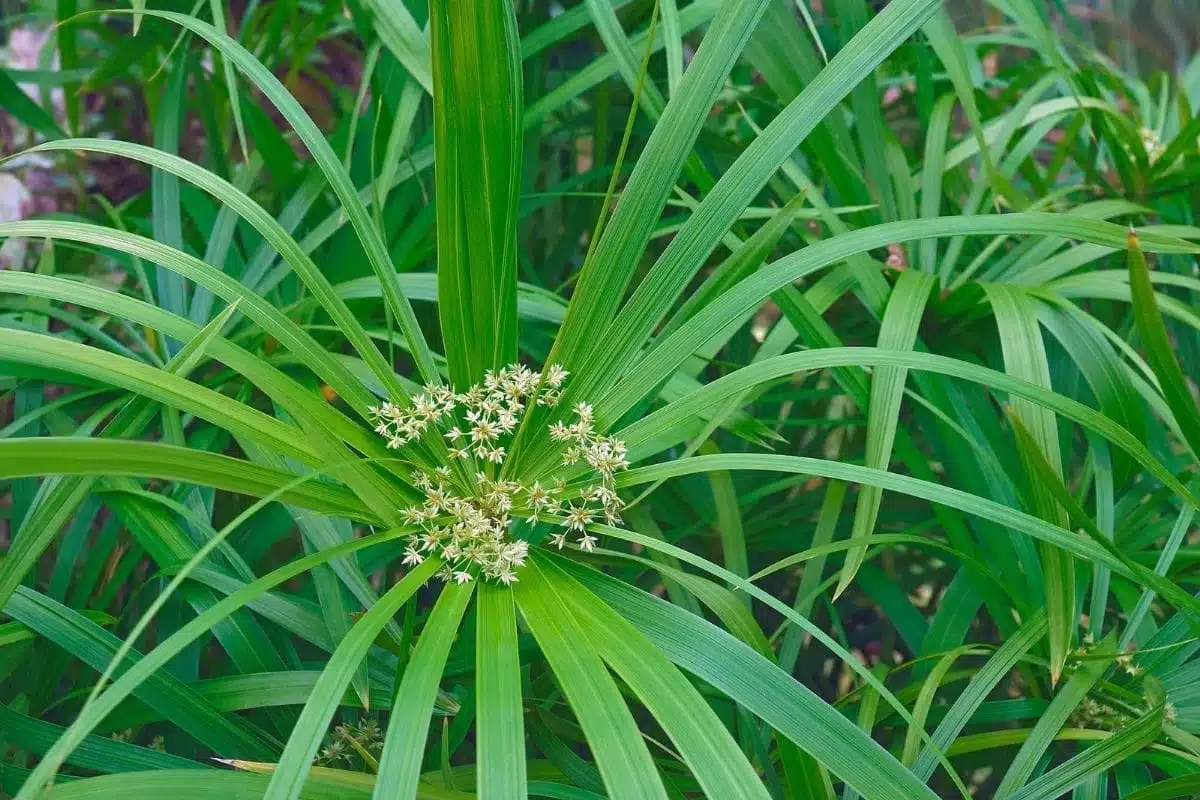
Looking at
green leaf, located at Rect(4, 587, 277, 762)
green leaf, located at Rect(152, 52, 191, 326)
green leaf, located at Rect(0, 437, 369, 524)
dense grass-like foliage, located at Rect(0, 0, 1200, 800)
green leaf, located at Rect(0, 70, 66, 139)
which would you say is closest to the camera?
green leaf, located at Rect(0, 437, 369, 524)

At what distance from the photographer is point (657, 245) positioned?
3.98ft

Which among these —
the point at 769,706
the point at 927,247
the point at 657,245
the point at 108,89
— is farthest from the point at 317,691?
the point at 108,89

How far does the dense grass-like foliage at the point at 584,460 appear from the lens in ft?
1.77

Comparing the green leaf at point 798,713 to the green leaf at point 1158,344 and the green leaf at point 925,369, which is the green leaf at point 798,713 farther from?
the green leaf at point 1158,344

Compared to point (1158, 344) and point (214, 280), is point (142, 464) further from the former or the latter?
point (1158, 344)

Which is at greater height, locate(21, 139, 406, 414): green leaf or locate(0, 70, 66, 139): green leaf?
locate(0, 70, 66, 139): green leaf

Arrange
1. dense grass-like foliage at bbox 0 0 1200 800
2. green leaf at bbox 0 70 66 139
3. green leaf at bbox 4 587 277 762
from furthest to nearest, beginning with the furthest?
green leaf at bbox 0 70 66 139
green leaf at bbox 4 587 277 762
dense grass-like foliage at bbox 0 0 1200 800

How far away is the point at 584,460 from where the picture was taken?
66cm

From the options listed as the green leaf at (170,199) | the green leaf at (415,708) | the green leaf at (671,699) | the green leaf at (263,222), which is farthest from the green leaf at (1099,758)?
the green leaf at (170,199)

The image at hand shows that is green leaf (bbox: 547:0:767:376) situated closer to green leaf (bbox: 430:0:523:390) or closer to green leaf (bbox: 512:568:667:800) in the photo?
green leaf (bbox: 430:0:523:390)

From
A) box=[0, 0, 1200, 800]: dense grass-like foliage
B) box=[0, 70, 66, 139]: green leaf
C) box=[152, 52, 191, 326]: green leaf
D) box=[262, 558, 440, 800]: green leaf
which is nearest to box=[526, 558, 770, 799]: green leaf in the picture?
box=[0, 0, 1200, 800]: dense grass-like foliage

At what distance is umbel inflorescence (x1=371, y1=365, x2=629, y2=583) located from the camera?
60 cm

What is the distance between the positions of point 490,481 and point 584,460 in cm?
7

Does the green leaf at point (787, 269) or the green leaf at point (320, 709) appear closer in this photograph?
the green leaf at point (320, 709)
